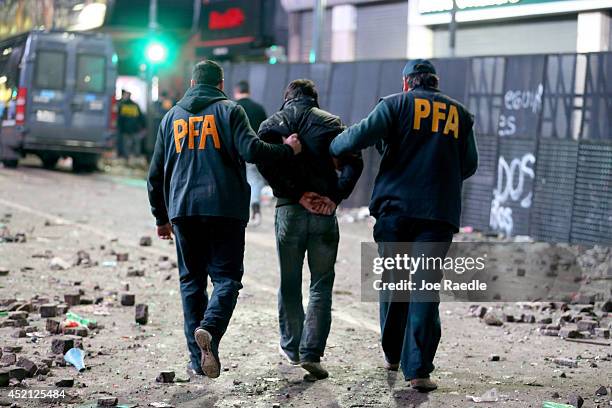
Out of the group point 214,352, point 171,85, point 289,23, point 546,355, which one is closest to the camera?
point 214,352

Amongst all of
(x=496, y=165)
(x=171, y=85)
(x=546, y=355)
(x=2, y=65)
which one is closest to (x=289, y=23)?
(x=2, y=65)

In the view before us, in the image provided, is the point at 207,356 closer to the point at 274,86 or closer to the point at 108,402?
the point at 108,402

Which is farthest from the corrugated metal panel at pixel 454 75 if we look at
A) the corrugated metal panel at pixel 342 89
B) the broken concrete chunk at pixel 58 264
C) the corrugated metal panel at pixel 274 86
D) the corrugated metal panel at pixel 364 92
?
the broken concrete chunk at pixel 58 264

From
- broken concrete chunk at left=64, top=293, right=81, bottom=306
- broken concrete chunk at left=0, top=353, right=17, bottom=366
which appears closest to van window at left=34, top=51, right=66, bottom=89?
broken concrete chunk at left=64, top=293, right=81, bottom=306

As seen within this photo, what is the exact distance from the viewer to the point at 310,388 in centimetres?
608

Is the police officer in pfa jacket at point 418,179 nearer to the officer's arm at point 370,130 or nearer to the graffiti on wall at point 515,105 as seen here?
the officer's arm at point 370,130

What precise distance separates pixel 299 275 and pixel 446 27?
15.6m

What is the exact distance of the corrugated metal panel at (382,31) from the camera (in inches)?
931

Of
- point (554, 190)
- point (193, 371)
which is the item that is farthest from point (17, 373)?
point (554, 190)

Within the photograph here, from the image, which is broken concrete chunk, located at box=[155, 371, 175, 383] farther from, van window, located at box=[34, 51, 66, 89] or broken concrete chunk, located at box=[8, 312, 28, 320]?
van window, located at box=[34, 51, 66, 89]

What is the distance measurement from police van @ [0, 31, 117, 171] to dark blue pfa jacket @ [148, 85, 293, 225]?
1605cm

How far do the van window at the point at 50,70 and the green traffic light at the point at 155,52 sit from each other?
8.20m

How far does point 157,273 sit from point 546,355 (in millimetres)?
4414

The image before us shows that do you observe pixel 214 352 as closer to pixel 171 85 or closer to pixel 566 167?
pixel 566 167
